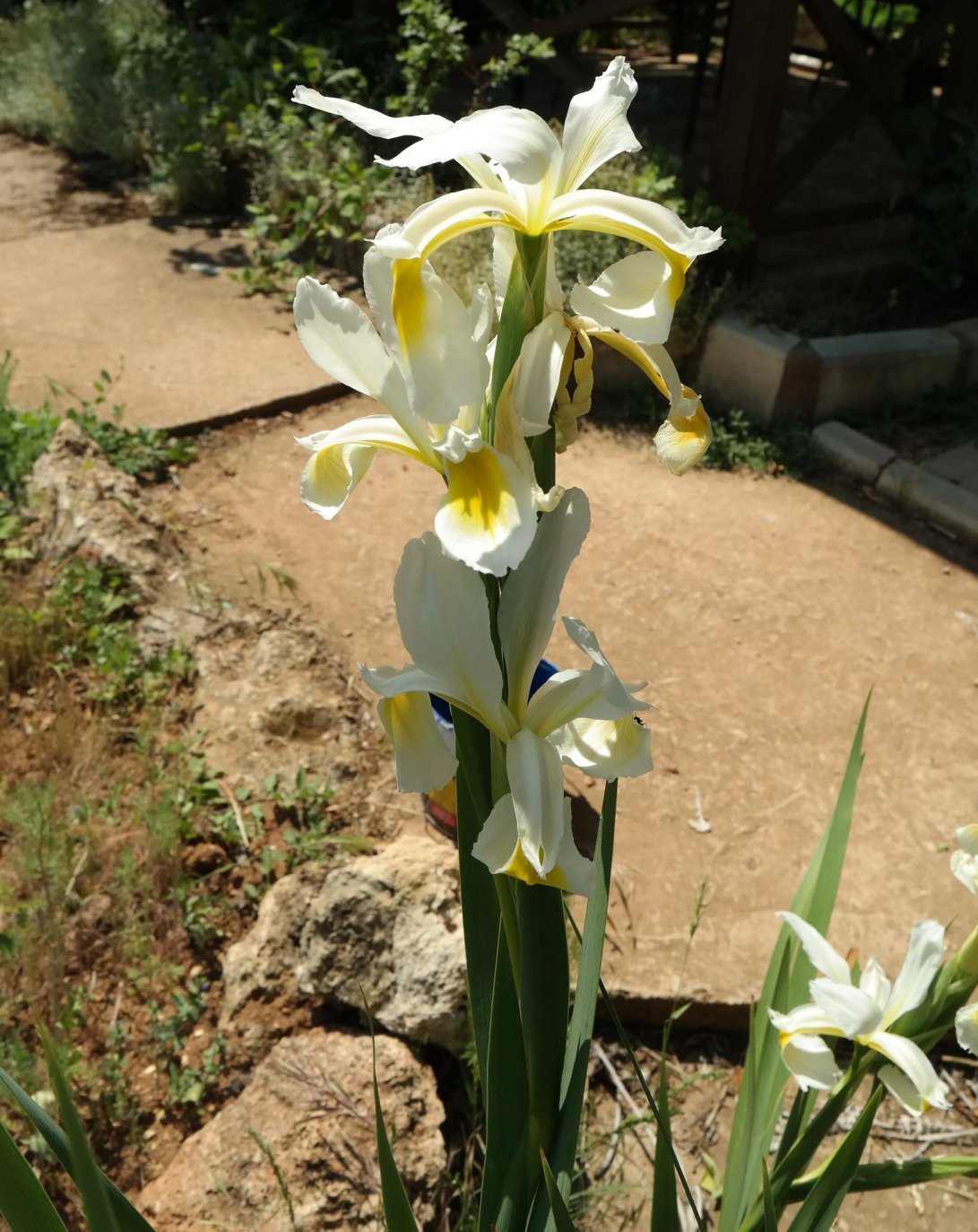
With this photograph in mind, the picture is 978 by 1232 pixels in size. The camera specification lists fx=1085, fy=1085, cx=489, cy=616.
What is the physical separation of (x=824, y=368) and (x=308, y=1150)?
11.0 ft

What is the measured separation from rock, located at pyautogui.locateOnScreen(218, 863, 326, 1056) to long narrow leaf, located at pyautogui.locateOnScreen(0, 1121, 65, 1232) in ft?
3.64

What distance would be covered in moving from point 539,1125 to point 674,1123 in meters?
1.12

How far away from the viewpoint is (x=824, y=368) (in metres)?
4.05

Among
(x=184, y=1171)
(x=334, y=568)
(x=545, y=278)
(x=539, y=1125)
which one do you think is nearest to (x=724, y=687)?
(x=334, y=568)

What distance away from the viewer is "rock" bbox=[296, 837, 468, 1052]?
1807 millimetres

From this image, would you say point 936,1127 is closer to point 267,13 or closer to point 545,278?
point 545,278

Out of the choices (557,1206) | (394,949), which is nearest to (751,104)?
(394,949)

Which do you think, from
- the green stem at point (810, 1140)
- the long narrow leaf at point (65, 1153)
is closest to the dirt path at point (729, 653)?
the green stem at point (810, 1140)

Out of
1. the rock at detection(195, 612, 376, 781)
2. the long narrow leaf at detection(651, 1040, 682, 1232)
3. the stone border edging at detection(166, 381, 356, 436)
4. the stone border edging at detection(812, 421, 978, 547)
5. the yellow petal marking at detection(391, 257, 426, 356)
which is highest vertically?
the yellow petal marking at detection(391, 257, 426, 356)

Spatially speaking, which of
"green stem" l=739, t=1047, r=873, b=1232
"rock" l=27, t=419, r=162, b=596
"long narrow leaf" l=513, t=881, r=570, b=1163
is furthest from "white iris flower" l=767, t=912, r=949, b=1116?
"rock" l=27, t=419, r=162, b=596

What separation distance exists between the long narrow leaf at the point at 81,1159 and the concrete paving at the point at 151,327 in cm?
326

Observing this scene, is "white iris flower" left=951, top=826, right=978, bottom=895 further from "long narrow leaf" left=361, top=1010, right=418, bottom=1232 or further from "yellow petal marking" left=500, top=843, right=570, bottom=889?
"long narrow leaf" left=361, top=1010, right=418, bottom=1232

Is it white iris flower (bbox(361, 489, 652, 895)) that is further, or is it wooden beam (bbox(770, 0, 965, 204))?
wooden beam (bbox(770, 0, 965, 204))

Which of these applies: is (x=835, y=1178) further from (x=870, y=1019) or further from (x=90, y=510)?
(x=90, y=510)
